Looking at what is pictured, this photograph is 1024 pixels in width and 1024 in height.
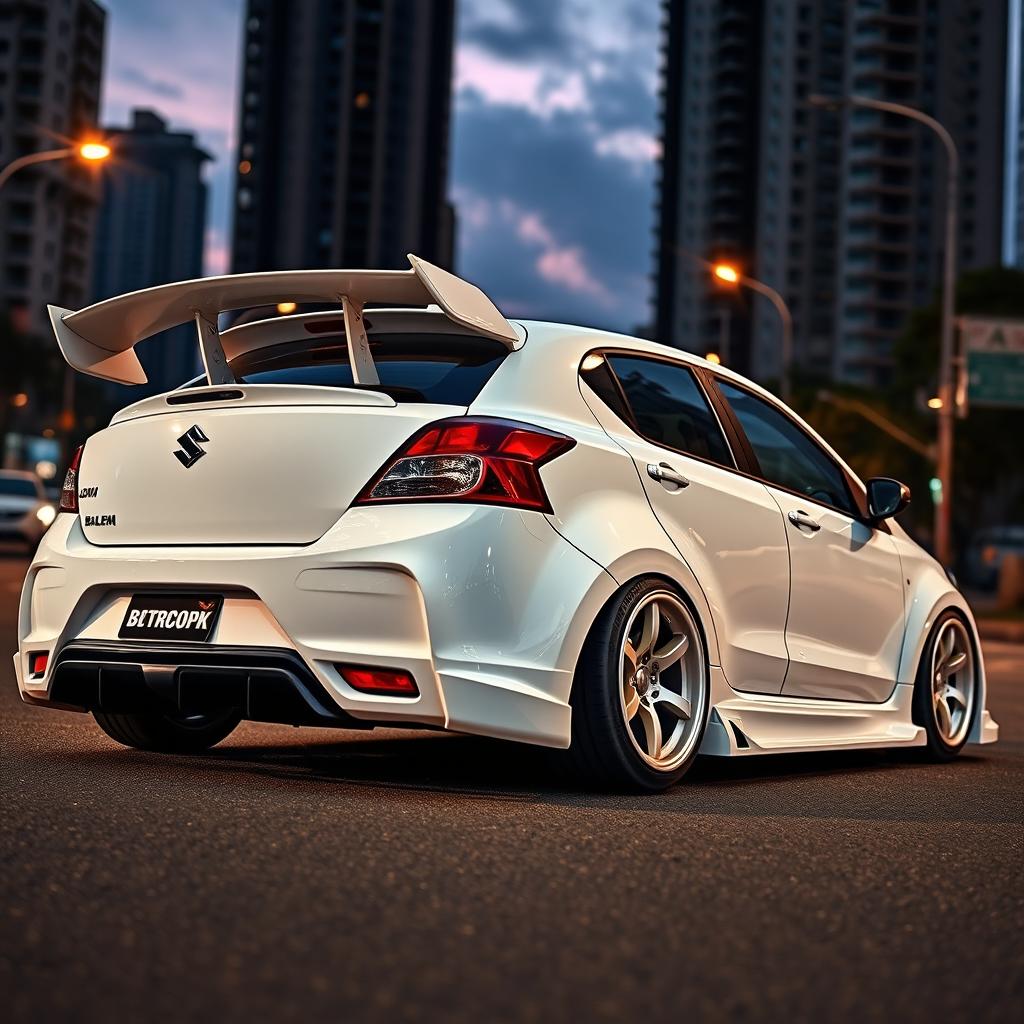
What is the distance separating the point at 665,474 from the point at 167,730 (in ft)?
6.75

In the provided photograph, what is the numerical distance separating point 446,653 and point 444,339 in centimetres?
116

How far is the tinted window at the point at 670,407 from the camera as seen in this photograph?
19.8 feet

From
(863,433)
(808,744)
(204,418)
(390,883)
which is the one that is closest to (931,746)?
(808,744)

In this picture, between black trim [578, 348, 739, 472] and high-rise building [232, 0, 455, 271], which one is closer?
black trim [578, 348, 739, 472]

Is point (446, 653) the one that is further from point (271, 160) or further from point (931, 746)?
point (271, 160)

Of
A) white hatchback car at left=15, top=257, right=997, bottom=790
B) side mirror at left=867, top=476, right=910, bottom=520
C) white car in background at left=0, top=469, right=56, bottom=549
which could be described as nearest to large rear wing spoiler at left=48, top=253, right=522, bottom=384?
white hatchback car at left=15, top=257, right=997, bottom=790

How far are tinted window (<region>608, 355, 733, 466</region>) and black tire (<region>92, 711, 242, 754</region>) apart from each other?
5.90ft

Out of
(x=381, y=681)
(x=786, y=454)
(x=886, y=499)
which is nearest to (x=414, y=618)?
(x=381, y=681)

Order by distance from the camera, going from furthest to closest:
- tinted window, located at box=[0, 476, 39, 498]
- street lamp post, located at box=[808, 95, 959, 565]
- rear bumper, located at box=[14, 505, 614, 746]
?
1. tinted window, located at box=[0, 476, 39, 498]
2. street lamp post, located at box=[808, 95, 959, 565]
3. rear bumper, located at box=[14, 505, 614, 746]

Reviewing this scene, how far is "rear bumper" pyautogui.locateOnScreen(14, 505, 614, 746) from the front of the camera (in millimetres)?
5059

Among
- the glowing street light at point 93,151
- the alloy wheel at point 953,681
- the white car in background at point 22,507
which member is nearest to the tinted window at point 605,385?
the alloy wheel at point 953,681

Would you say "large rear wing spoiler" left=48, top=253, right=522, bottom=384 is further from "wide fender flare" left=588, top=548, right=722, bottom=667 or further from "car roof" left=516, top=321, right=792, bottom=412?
"wide fender flare" left=588, top=548, right=722, bottom=667

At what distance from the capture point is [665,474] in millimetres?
Result: 5828

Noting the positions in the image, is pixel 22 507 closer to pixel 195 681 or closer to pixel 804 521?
pixel 804 521
